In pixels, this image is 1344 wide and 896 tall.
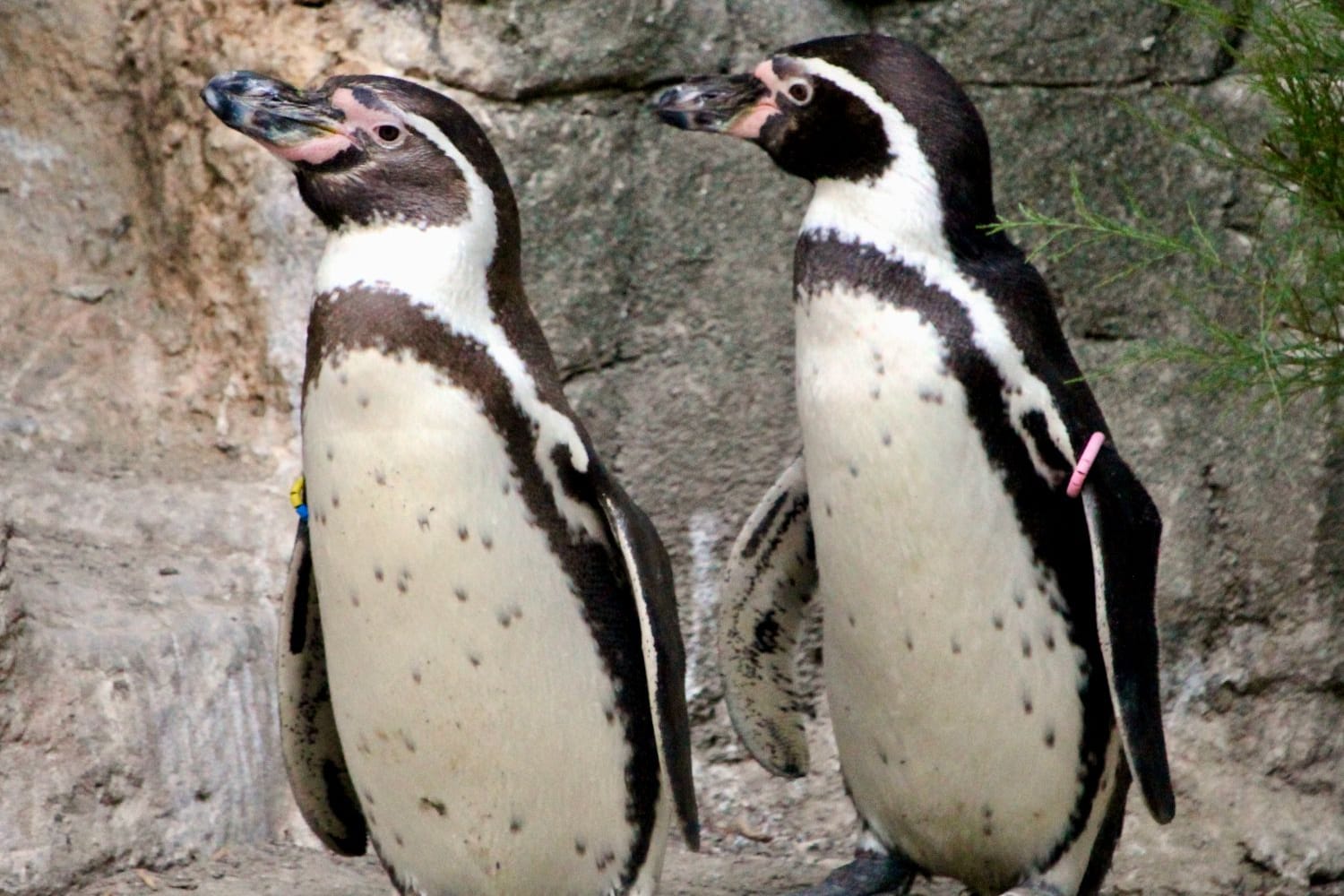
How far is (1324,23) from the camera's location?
2.55 metres

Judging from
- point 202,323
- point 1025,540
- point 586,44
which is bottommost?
point 202,323

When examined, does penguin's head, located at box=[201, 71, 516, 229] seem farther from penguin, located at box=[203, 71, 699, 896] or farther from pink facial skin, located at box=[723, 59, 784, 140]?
pink facial skin, located at box=[723, 59, 784, 140]

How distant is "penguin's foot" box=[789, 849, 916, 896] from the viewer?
2.57 meters

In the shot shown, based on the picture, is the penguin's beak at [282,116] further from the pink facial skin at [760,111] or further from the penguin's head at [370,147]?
the pink facial skin at [760,111]

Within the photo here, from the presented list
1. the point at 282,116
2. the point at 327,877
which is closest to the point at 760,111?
the point at 282,116

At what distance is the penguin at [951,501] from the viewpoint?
2.30m

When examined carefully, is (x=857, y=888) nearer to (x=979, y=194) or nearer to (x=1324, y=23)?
(x=979, y=194)

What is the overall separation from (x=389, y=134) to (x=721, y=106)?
0.48m

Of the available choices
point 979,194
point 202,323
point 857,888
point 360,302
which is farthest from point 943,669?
point 202,323

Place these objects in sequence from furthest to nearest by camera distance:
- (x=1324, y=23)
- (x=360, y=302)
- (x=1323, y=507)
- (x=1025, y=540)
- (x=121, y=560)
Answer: (x=1323, y=507) → (x=121, y=560) → (x=1324, y=23) → (x=1025, y=540) → (x=360, y=302)

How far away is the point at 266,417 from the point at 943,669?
1415 millimetres

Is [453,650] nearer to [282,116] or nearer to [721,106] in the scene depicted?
[282,116]

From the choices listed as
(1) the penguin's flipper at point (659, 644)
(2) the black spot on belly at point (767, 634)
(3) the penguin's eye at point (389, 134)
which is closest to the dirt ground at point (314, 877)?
(2) the black spot on belly at point (767, 634)

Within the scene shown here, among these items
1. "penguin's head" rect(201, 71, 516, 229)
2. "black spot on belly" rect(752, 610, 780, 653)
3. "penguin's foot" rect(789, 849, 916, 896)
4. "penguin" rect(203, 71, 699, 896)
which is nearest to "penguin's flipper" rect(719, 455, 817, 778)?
"black spot on belly" rect(752, 610, 780, 653)
